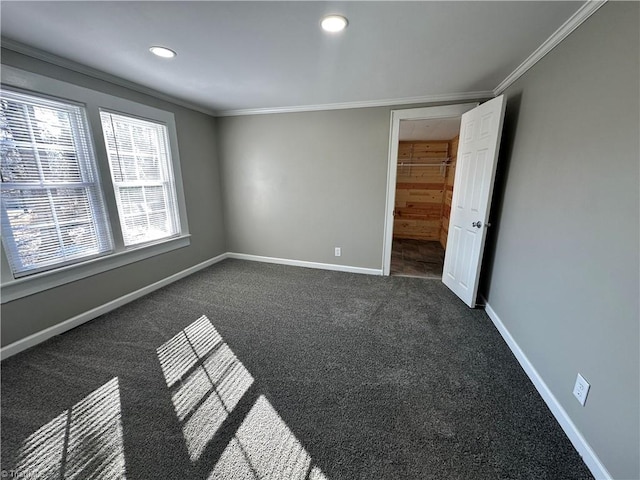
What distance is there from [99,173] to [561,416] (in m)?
4.00

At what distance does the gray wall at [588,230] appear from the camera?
1097mm

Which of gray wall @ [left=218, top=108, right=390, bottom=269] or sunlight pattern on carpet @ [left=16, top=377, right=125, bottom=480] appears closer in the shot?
sunlight pattern on carpet @ [left=16, top=377, right=125, bottom=480]

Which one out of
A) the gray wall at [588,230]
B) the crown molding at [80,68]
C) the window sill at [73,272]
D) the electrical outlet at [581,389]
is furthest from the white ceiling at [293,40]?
the electrical outlet at [581,389]

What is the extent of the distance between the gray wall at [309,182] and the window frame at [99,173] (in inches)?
38.1

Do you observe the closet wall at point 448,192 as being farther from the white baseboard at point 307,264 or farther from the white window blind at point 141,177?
the white window blind at point 141,177

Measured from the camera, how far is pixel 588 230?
1.33m

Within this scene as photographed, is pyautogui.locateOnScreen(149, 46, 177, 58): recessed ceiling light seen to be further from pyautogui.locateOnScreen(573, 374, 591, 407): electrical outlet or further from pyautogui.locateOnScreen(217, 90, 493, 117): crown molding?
pyautogui.locateOnScreen(573, 374, 591, 407): electrical outlet

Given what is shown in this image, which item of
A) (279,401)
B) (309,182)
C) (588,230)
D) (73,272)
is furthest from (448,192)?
(73,272)

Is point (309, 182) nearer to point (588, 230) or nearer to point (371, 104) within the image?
point (371, 104)

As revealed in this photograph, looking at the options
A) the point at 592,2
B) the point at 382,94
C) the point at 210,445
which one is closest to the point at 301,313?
the point at 210,445

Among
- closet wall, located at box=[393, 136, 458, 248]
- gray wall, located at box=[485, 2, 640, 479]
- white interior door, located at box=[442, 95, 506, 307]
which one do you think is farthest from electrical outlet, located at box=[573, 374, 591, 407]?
closet wall, located at box=[393, 136, 458, 248]

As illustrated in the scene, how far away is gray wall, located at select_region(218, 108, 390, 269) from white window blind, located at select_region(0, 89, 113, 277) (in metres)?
1.87

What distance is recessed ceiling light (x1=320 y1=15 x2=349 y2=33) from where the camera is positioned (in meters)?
1.50

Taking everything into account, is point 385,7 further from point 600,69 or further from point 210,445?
point 210,445
